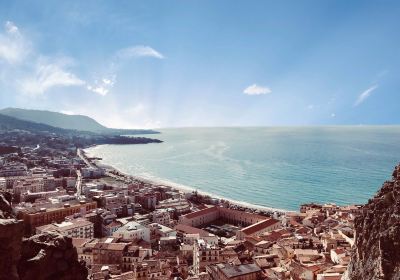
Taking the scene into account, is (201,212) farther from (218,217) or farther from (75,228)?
(75,228)

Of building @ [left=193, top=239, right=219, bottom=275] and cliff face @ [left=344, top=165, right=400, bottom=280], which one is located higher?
cliff face @ [left=344, top=165, right=400, bottom=280]

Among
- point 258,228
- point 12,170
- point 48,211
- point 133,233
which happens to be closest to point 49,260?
point 133,233

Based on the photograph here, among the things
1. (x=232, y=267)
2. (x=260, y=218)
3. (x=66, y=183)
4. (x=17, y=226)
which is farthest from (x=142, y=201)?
(x=17, y=226)

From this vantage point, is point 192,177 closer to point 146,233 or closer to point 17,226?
point 146,233

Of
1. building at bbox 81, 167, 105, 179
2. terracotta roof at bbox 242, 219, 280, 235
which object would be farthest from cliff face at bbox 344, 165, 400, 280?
building at bbox 81, 167, 105, 179

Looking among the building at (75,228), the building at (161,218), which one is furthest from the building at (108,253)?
the building at (161,218)

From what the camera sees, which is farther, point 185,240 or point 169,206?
point 169,206

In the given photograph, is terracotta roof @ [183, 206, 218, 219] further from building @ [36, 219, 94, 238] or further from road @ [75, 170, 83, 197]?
road @ [75, 170, 83, 197]
